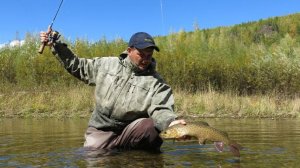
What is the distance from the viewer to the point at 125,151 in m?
6.20

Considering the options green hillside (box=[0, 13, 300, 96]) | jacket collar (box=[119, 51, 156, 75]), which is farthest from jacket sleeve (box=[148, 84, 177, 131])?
green hillside (box=[0, 13, 300, 96])

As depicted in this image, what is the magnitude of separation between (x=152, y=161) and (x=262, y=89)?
17347 millimetres

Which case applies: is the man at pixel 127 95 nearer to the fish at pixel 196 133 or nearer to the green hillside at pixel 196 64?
the fish at pixel 196 133

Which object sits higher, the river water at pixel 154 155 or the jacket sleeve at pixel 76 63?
the jacket sleeve at pixel 76 63

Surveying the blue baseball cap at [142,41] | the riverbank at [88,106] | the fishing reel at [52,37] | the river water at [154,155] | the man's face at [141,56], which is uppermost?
the fishing reel at [52,37]

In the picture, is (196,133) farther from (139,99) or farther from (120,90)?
(120,90)

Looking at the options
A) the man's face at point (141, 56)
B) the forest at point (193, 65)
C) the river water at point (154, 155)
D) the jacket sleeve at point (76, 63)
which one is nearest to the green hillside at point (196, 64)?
the forest at point (193, 65)

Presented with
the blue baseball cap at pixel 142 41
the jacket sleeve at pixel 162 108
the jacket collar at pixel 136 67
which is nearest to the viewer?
the jacket sleeve at pixel 162 108

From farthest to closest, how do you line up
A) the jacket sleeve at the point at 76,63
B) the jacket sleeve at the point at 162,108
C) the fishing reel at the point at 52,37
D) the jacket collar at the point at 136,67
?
the jacket sleeve at the point at 76,63 → the fishing reel at the point at 52,37 → the jacket collar at the point at 136,67 → the jacket sleeve at the point at 162,108

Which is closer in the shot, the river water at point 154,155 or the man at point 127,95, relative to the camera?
the river water at point 154,155

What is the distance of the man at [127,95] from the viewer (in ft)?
19.1

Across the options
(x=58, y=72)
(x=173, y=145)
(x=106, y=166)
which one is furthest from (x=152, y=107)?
(x=58, y=72)

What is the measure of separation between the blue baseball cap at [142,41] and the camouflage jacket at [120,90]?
1.06 ft

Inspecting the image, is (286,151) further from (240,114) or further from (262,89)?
(262,89)
